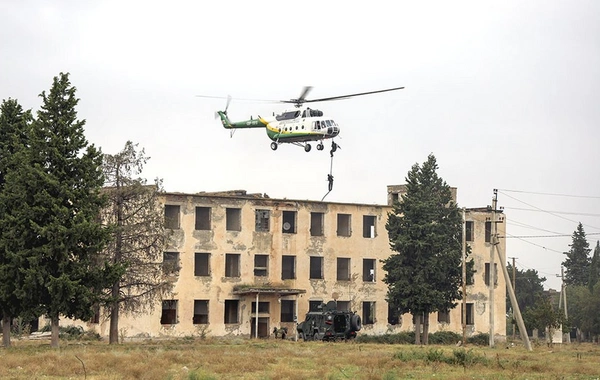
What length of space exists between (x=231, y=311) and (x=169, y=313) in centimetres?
501

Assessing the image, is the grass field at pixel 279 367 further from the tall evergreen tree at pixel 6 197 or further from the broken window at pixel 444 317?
the broken window at pixel 444 317

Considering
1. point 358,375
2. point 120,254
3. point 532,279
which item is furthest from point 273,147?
point 532,279

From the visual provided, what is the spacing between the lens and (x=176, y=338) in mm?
70062

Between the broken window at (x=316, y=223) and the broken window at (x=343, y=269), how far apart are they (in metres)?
2.77

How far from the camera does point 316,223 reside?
7862cm

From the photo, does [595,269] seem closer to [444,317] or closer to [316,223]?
[444,317]

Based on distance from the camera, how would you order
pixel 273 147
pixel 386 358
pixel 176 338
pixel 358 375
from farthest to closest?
1. pixel 176 338
2. pixel 273 147
3. pixel 386 358
4. pixel 358 375

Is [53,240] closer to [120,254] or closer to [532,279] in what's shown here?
[120,254]

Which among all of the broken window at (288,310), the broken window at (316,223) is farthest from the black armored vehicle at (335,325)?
the broken window at (316,223)

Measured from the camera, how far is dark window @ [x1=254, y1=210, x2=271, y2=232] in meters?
75.9

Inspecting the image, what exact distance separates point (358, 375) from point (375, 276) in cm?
4680

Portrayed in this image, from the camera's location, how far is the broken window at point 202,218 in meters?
73.6

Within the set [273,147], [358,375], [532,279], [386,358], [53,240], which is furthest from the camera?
[532,279]

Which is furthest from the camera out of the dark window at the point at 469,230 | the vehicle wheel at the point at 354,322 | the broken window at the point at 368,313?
the dark window at the point at 469,230
